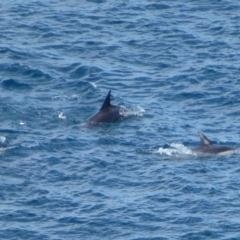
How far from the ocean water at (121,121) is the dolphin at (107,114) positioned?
0.48 metres

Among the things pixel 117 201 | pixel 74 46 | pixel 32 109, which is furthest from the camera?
pixel 74 46

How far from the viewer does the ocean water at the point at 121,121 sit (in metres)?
39.3

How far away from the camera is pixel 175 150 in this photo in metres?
45.4

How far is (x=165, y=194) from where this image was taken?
41125 mm

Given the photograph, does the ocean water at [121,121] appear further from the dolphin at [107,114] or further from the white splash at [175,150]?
the dolphin at [107,114]

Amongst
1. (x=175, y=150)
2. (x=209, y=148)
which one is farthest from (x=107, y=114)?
(x=209, y=148)

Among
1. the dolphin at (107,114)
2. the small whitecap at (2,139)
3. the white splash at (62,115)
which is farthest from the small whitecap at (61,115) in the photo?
the small whitecap at (2,139)

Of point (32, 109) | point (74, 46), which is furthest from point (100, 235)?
point (74, 46)

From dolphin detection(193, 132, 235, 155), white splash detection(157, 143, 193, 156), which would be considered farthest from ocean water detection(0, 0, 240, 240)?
dolphin detection(193, 132, 235, 155)

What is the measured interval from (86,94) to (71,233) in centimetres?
1573

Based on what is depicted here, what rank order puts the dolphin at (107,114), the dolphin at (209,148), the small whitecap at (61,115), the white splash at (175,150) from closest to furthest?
1. the dolphin at (209,148)
2. the white splash at (175,150)
3. the dolphin at (107,114)
4. the small whitecap at (61,115)

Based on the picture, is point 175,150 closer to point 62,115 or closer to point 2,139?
point 62,115

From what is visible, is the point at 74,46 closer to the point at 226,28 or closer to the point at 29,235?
the point at 226,28

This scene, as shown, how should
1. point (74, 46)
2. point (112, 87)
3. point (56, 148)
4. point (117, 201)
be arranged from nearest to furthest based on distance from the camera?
point (117, 201) → point (56, 148) → point (112, 87) → point (74, 46)
